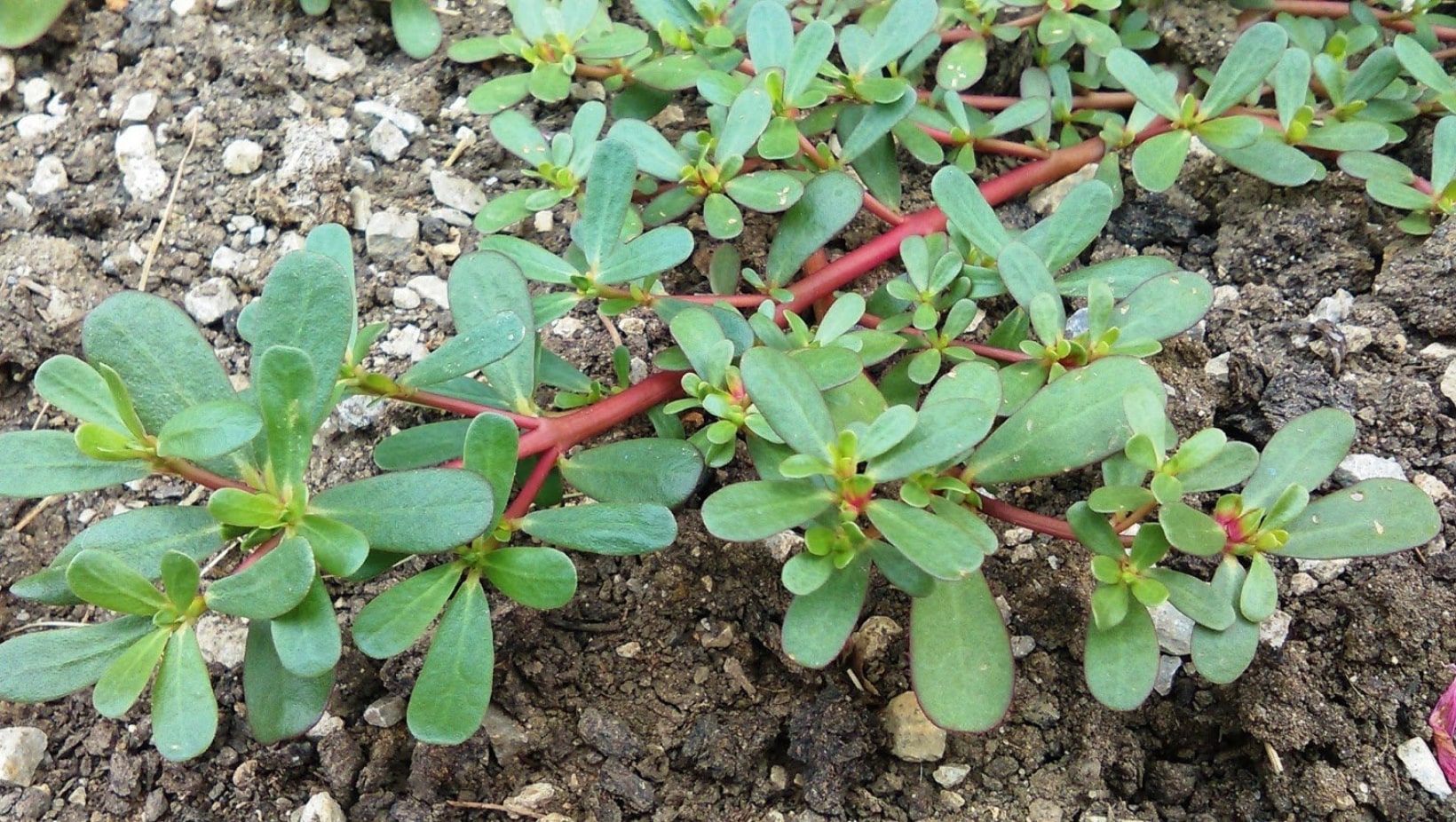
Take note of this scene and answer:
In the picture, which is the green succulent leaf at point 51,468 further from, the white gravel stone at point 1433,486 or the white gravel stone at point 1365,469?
the white gravel stone at point 1433,486

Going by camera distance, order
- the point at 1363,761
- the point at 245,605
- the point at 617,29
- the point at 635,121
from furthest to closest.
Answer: the point at 617,29, the point at 635,121, the point at 1363,761, the point at 245,605

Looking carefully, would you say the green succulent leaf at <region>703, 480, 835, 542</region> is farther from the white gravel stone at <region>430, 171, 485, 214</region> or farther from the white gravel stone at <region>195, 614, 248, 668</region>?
the white gravel stone at <region>430, 171, 485, 214</region>

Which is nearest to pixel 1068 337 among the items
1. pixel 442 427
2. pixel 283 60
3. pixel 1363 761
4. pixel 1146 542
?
pixel 1146 542

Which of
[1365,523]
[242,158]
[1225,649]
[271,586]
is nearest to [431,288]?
[242,158]

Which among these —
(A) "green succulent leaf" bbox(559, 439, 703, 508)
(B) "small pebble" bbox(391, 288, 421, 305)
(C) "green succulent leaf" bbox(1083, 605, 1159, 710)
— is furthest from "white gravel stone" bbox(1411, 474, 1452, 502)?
(B) "small pebble" bbox(391, 288, 421, 305)

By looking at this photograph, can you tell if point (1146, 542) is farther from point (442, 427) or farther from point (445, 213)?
point (445, 213)

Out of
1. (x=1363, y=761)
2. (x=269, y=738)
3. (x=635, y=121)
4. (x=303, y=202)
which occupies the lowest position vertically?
(x=1363, y=761)
